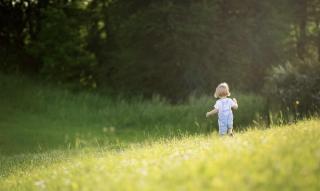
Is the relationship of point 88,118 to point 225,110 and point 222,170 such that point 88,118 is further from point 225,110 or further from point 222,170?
point 222,170

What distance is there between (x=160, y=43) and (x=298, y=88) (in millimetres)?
13026

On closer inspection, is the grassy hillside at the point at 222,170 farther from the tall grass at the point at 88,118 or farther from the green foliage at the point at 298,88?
the green foliage at the point at 298,88

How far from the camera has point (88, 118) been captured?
29562mm

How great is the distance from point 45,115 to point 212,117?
323 inches

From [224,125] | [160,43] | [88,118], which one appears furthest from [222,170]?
[160,43]

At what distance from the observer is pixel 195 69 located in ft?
121

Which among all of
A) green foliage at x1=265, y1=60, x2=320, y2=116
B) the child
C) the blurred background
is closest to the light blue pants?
the child

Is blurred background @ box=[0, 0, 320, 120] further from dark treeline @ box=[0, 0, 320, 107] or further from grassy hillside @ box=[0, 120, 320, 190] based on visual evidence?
grassy hillside @ box=[0, 120, 320, 190]

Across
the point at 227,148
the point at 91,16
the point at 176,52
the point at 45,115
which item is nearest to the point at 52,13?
the point at 91,16

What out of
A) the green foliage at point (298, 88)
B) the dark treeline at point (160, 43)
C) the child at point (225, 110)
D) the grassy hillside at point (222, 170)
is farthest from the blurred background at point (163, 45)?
the grassy hillside at point (222, 170)

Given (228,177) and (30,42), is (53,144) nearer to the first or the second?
(228,177)

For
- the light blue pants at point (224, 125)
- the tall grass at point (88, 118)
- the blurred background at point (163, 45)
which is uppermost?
the blurred background at point (163, 45)

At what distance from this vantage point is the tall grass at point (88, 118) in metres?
24.5

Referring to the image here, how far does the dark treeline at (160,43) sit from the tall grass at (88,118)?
426 cm
